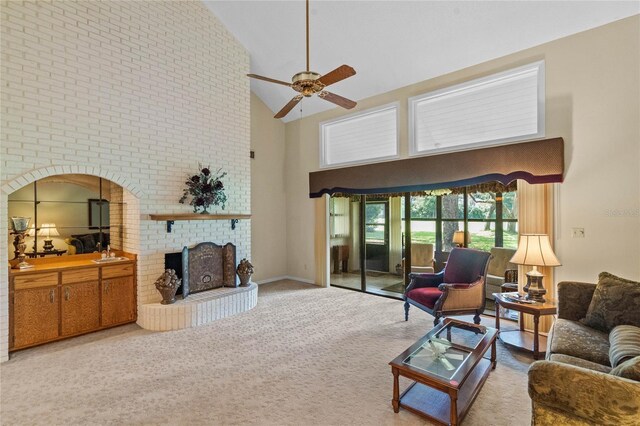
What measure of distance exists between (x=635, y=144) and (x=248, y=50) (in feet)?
18.7

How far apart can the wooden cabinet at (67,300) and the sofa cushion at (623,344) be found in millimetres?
5107

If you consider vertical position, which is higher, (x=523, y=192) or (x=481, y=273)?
(x=523, y=192)

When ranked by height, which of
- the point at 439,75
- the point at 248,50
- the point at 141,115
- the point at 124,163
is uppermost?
the point at 248,50

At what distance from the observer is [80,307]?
12.6 ft

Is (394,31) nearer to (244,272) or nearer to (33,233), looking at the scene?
(244,272)

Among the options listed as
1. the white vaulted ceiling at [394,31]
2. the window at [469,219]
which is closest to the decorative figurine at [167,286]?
the window at [469,219]

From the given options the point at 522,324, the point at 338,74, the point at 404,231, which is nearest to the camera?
the point at 338,74

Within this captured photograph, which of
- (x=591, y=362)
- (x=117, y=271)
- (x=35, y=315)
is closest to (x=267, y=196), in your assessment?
(x=117, y=271)

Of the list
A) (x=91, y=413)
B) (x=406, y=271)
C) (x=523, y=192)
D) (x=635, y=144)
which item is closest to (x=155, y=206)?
(x=91, y=413)

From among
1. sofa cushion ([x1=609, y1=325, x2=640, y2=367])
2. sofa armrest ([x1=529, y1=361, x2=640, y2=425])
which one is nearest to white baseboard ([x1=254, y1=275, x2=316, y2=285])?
sofa cushion ([x1=609, y1=325, x2=640, y2=367])

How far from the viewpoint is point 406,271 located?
214 inches

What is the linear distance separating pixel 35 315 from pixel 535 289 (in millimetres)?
5714

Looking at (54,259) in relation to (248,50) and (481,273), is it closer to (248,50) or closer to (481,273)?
(248,50)

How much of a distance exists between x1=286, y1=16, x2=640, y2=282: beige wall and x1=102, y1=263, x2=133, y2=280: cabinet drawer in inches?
Result: 223
